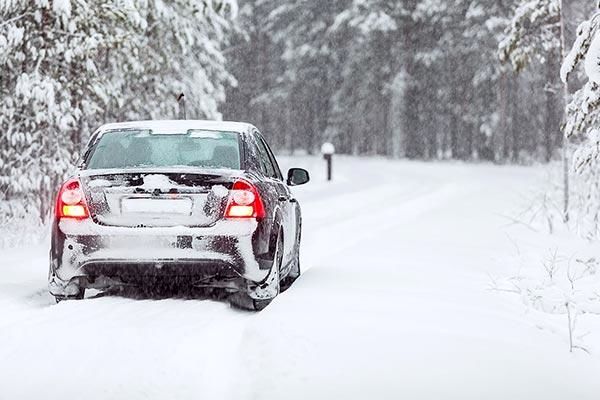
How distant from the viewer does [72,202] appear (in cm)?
643

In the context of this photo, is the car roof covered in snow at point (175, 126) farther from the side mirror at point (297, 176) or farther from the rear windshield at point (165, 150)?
the side mirror at point (297, 176)

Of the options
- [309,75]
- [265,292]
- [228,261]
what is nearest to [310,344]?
[228,261]

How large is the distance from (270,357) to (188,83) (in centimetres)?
1801

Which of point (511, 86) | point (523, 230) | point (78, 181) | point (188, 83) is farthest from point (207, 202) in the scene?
point (511, 86)

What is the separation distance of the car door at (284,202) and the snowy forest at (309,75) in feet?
9.49

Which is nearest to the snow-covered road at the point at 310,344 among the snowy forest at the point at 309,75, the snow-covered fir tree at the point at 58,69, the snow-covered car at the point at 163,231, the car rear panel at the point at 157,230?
the snow-covered car at the point at 163,231

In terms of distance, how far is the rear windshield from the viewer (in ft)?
22.9

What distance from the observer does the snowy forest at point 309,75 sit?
1198cm

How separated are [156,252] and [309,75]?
47.7 m

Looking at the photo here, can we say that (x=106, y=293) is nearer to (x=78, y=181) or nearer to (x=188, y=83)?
(x=78, y=181)

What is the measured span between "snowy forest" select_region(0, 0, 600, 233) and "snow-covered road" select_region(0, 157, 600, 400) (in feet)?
8.48

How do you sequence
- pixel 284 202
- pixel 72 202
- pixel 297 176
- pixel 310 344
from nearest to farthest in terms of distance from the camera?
pixel 310 344, pixel 72 202, pixel 284 202, pixel 297 176

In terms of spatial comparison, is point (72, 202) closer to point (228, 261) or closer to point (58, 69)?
point (228, 261)

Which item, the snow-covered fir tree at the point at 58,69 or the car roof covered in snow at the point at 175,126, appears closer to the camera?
the car roof covered in snow at the point at 175,126
